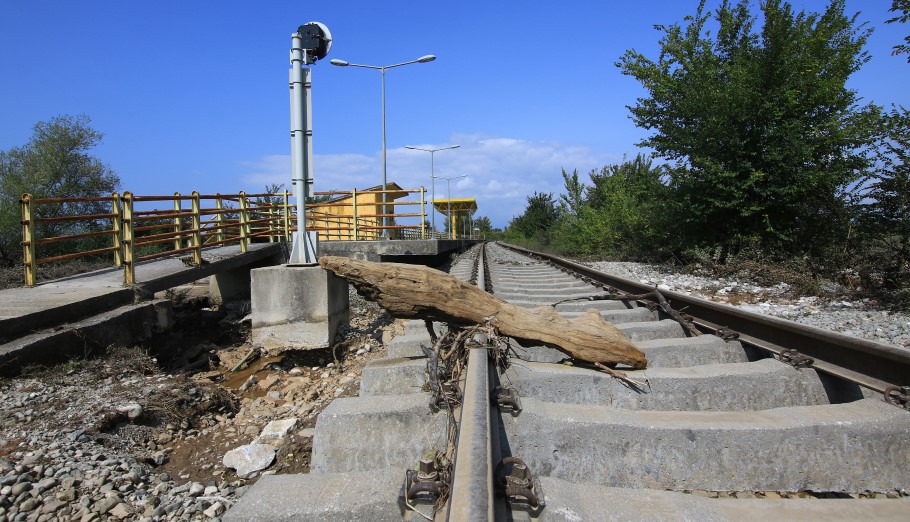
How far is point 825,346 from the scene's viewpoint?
2.74m

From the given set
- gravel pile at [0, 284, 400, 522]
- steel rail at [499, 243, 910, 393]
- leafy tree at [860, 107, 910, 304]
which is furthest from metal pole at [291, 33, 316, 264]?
leafy tree at [860, 107, 910, 304]

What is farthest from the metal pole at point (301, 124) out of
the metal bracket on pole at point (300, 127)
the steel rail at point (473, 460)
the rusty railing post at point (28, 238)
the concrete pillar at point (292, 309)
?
the steel rail at point (473, 460)

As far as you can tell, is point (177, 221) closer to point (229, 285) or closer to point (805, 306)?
point (229, 285)

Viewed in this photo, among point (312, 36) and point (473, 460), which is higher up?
point (312, 36)

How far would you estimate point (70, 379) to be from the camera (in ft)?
13.6

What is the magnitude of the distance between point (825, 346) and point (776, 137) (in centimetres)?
939

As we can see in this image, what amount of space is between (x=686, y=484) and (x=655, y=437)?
198 mm

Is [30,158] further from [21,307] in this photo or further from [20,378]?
[20,378]

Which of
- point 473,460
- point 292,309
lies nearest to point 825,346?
point 473,460

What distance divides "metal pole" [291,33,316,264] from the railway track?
162 inches

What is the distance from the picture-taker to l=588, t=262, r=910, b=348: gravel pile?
16.2ft

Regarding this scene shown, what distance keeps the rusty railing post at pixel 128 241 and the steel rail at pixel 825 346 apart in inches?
248

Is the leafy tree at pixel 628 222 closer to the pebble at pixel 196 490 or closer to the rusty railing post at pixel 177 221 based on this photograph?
the rusty railing post at pixel 177 221

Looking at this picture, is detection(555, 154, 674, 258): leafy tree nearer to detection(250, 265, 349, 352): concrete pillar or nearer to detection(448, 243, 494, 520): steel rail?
detection(250, 265, 349, 352): concrete pillar
